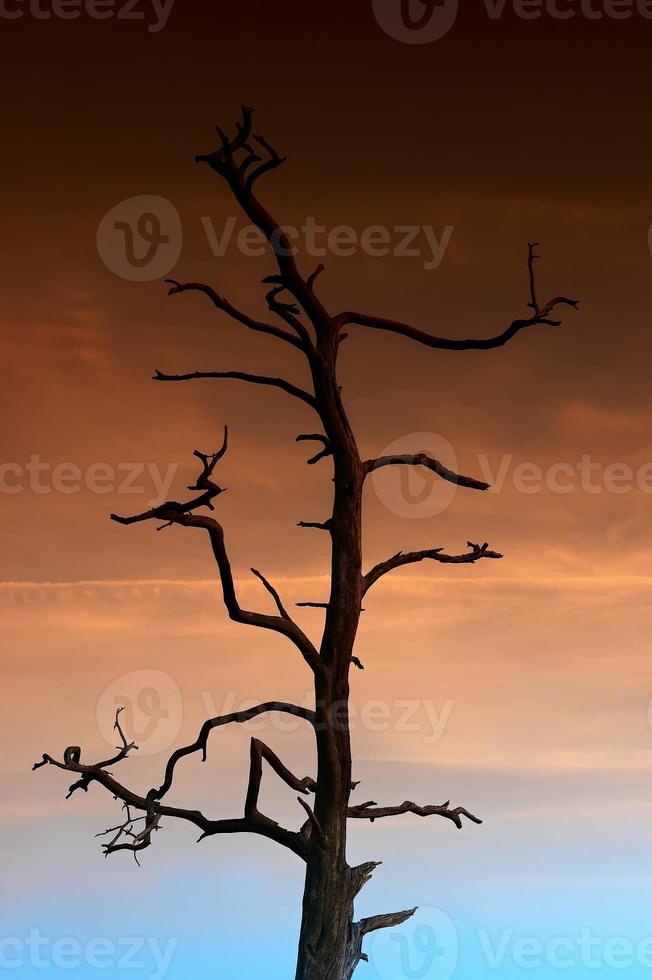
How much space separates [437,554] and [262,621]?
1.21m

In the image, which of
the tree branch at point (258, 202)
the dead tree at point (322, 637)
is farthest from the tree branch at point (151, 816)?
the tree branch at point (258, 202)

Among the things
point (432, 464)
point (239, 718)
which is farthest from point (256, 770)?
point (432, 464)

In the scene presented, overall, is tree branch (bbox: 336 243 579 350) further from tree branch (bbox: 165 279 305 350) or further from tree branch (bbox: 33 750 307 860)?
tree branch (bbox: 33 750 307 860)

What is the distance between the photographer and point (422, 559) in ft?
26.6

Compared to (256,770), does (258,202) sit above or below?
above

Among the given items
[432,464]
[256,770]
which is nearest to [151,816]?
[256,770]

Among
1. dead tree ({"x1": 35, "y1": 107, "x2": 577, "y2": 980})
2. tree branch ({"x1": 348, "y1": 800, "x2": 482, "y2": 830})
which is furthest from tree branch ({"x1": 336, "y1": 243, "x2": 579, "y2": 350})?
tree branch ({"x1": 348, "y1": 800, "x2": 482, "y2": 830})

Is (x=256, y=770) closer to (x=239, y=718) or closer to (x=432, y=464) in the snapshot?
(x=239, y=718)

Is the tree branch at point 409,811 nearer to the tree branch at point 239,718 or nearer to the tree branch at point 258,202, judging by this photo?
the tree branch at point 239,718

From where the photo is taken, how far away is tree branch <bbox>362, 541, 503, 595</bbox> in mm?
7906

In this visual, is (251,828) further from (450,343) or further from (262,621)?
(450,343)

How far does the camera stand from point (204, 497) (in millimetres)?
7395

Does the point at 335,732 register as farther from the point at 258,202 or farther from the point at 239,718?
the point at 258,202

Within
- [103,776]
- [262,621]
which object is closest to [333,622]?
[262,621]
